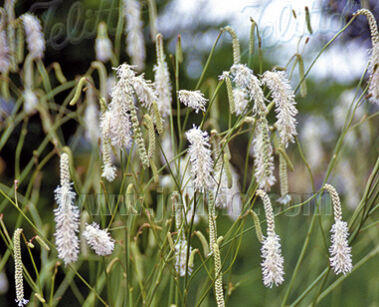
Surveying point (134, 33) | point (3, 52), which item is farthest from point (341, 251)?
point (3, 52)

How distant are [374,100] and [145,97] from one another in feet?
0.73

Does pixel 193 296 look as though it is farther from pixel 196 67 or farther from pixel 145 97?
pixel 196 67

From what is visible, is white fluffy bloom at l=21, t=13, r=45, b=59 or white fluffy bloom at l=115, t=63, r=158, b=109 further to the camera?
white fluffy bloom at l=21, t=13, r=45, b=59

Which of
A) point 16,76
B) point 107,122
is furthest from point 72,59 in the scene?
point 107,122

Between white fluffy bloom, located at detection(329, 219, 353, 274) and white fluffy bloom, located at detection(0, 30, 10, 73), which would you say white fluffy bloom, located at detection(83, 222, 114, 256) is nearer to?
white fluffy bloom, located at detection(329, 219, 353, 274)

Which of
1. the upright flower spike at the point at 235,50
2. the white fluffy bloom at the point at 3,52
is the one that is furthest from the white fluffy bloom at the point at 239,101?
the white fluffy bloom at the point at 3,52

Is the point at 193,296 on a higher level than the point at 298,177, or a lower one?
lower

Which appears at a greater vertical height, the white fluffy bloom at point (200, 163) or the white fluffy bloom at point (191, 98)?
the white fluffy bloom at point (191, 98)

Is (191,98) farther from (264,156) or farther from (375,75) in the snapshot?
(375,75)

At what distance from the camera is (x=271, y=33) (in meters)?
Result: 0.83

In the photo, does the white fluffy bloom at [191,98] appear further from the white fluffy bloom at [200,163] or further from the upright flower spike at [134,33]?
the upright flower spike at [134,33]

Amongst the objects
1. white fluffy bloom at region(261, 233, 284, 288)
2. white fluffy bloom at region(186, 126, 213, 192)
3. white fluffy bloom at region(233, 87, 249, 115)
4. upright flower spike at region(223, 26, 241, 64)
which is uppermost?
upright flower spike at region(223, 26, 241, 64)

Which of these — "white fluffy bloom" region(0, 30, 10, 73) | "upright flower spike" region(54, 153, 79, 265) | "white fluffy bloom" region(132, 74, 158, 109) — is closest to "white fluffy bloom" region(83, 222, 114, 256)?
"upright flower spike" region(54, 153, 79, 265)

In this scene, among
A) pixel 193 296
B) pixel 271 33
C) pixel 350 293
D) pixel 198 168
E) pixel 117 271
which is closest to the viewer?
pixel 198 168
